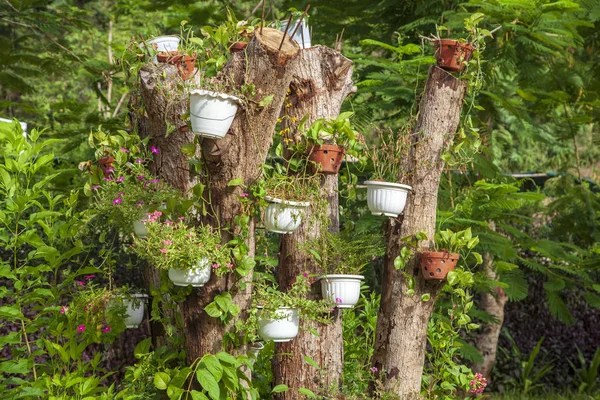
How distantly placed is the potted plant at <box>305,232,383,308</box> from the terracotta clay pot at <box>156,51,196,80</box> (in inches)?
44.6

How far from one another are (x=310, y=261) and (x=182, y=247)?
0.98 m

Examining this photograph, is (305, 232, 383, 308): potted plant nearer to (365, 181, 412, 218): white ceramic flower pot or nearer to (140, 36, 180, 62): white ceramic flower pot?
(365, 181, 412, 218): white ceramic flower pot

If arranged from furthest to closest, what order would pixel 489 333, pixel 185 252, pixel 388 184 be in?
1. pixel 489 333
2. pixel 388 184
3. pixel 185 252

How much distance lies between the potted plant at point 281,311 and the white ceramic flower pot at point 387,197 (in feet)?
1.85

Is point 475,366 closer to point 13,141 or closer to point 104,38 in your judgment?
point 13,141

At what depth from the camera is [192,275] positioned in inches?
134

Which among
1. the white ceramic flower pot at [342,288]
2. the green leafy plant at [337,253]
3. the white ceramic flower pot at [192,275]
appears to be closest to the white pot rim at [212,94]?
the white ceramic flower pot at [192,275]

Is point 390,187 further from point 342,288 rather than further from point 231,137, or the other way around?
point 231,137

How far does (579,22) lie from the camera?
537cm

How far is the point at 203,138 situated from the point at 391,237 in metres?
1.35

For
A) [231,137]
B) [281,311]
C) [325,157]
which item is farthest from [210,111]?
[281,311]

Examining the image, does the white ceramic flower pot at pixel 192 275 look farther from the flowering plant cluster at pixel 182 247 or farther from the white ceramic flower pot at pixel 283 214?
the white ceramic flower pot at pixel 283 214

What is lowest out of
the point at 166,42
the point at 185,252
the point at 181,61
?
the point at 185,252

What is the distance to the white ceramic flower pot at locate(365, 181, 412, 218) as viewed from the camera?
3.96 m
